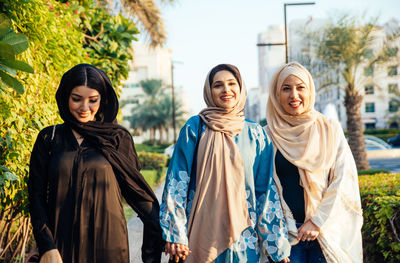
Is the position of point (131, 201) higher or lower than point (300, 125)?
lower

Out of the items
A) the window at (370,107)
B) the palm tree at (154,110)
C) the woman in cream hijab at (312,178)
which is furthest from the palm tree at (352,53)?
the window at (370,107)

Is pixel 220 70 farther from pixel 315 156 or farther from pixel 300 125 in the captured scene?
pixel 315 156

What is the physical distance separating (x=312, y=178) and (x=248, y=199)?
457 millimetres

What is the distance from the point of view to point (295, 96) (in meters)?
2.54

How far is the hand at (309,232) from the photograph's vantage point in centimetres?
237

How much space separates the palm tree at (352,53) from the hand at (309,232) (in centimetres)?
981

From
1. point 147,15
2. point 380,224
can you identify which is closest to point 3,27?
point 380,224

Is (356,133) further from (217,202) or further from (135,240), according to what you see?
(217,202)

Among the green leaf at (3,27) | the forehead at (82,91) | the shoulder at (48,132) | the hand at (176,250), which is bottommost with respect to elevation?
the hand at (176,250)

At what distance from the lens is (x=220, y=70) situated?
2398 millimetres

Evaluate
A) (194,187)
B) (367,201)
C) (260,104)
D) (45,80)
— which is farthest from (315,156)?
(260,104)

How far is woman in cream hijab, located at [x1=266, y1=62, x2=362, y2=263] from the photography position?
2389 mm

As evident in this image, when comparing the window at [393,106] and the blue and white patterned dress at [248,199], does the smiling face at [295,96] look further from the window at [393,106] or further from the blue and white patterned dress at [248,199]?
the window at [393,106]

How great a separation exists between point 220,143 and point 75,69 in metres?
0.95
